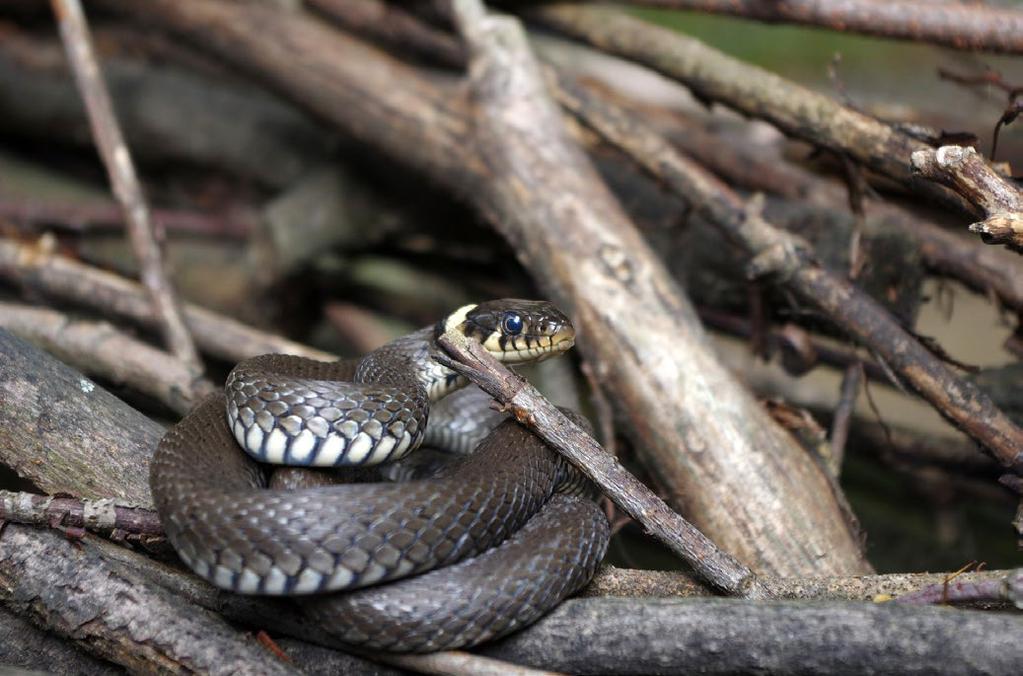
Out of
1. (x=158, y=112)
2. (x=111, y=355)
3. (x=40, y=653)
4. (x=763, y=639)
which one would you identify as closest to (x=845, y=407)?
(x=763, y=639)

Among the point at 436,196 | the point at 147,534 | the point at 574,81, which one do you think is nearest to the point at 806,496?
the point at 147,534

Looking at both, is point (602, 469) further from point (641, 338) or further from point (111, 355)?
point (111, 355)

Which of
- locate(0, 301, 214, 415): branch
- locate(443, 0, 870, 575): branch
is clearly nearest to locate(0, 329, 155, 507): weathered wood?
locate(0, 301, 214, 415): branch

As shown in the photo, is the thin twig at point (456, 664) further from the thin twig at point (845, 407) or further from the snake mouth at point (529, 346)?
the thin twig at point (845, 407)

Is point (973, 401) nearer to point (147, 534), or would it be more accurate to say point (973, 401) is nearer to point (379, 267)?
point (147, 534)

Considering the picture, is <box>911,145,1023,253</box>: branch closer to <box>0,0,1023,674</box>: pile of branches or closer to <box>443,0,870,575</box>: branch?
<box>0,0,1023,674</box>: pile of branches

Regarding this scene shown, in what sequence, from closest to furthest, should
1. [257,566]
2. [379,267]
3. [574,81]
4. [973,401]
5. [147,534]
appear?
1. [257,566]
2. [147,534]
3. [973,401]
4. [574,81]
5. [379,267]
